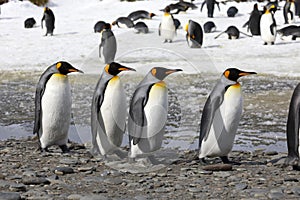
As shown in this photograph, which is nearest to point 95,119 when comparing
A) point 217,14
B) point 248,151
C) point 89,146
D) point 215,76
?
point 89,146

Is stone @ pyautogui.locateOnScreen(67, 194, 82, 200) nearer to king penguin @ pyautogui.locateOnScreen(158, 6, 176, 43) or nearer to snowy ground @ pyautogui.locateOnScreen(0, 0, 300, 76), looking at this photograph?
snowy ground @ pyautogui.locateOnScreen(0, 0, 300, 76)

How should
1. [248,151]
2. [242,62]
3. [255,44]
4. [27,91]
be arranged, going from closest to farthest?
[248,151]
[27,91]
[242,62]
[255,44]

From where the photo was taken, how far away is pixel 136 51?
1267 centimetres

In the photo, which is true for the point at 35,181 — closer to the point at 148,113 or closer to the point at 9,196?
the point at 9,196

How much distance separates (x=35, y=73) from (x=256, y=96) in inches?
188

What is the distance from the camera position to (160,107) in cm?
470

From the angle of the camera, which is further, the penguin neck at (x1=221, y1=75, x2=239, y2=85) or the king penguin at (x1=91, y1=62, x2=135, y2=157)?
the king penguin at (x1=91, y1=62, x2=135, y2=157)

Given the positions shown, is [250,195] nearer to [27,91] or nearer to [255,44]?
[27,91]

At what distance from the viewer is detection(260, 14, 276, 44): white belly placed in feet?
52.6

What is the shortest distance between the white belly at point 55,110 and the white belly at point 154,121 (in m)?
0.81

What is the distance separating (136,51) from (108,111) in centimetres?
781

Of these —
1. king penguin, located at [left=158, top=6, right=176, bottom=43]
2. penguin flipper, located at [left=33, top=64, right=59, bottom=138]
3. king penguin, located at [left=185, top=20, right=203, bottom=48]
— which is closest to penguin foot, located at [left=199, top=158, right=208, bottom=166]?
penguin flipper, located at [left=33, top=64, right=59, bottom=138]

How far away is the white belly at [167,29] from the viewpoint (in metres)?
15.9

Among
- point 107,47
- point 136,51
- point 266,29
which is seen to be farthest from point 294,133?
point 266,29
